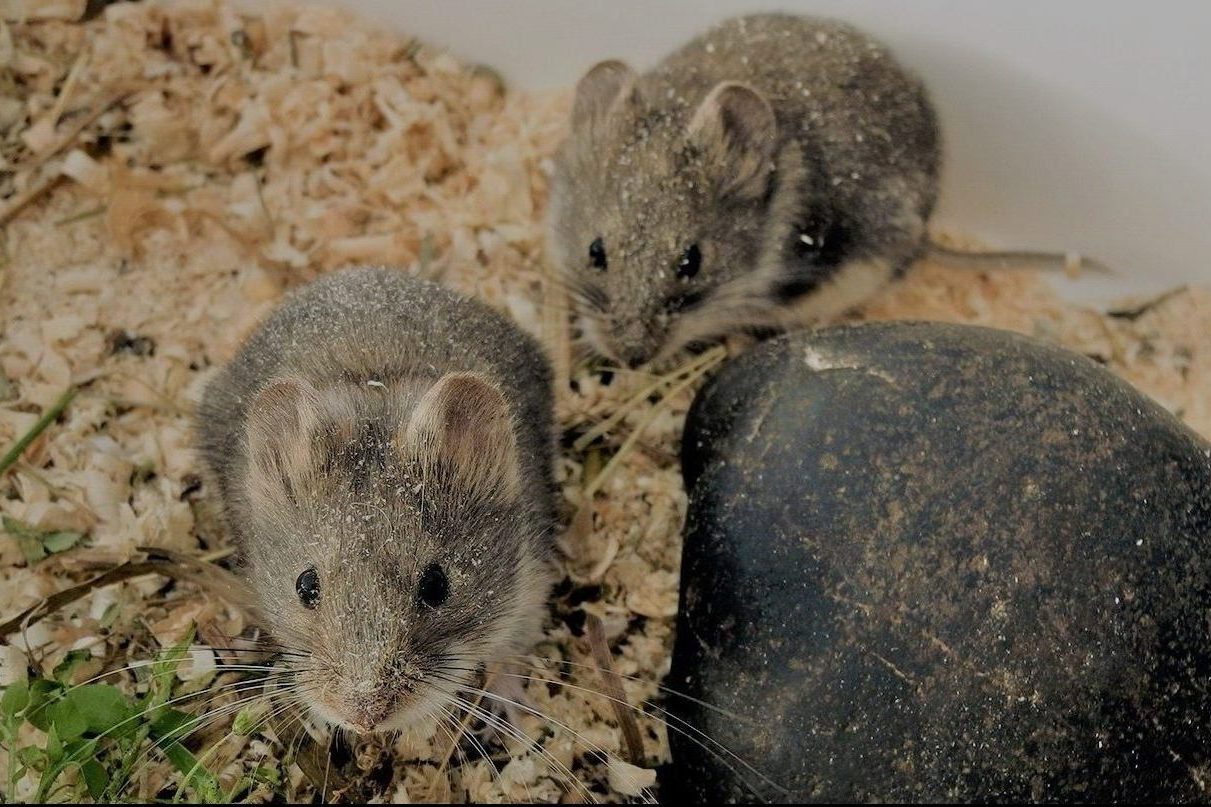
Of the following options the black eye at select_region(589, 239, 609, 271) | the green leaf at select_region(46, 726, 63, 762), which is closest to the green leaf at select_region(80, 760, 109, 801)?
the green leaf at select_region(46, 726, 63, 762)

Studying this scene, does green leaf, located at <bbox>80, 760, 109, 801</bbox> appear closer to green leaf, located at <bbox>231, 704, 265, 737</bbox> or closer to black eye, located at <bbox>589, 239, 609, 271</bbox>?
green leaf, located at <bbox>231, 704, 265, 737</bbox>

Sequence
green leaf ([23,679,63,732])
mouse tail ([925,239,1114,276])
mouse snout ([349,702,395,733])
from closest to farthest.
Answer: mouse snout ([349,702,395,733])
green leaf ([23,679,63,732])
mouse tail ([925,239,1114,276])

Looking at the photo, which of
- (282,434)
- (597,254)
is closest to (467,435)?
(282,434)

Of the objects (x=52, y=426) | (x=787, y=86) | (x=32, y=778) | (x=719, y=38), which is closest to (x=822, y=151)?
(x=787, y=86)

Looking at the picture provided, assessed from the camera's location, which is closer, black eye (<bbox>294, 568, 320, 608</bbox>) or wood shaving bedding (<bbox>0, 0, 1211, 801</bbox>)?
black eye (<bbox>294, 568, 320, 608</bbox>)

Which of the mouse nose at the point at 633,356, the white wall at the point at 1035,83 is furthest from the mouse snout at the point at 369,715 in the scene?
the white wall at the point at 1035,83

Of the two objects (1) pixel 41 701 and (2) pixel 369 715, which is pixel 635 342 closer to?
(2) pixel 369 715

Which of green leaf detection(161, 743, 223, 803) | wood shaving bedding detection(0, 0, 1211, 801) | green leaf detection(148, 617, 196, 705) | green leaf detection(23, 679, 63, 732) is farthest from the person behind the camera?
wood shaving bedding detection(0, 0, 1211, 801)

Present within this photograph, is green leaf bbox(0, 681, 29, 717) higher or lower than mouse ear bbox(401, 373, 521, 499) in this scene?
lower
